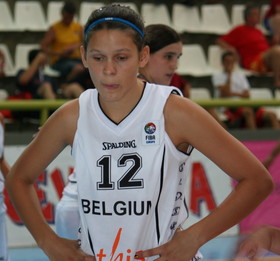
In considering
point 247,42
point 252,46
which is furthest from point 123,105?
point 252,46

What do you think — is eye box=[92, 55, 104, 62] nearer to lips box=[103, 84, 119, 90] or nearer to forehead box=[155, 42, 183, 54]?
lips box=[103, 84, 119, 90]

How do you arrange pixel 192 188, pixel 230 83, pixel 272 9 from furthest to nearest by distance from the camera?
pixel 272 9 → pixel 230 83 → pixel 192 188

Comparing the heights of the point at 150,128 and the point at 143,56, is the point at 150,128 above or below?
below

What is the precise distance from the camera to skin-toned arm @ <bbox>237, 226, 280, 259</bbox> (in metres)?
2.50

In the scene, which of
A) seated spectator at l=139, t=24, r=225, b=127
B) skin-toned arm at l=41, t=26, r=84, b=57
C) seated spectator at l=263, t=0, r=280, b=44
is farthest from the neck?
seated spectator at l=263, t=0, r=280, b=44

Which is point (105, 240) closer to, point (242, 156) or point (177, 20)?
point (242, 156)

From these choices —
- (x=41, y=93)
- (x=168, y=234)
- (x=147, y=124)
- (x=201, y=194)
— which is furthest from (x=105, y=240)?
(x=41, y=93)

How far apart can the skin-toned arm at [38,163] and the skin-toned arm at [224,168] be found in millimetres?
439

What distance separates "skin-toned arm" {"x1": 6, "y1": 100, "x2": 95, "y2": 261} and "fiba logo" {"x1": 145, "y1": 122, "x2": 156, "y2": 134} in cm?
31

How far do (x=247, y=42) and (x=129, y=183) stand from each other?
8926 mm

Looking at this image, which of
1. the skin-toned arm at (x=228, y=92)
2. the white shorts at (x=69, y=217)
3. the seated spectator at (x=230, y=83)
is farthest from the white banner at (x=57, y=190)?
the white shorts at (x=69, y=217)

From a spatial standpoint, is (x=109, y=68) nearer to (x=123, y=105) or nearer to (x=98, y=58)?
(x=98, y=58)

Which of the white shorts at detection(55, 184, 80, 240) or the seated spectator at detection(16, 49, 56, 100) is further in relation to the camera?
the seated spectator at detection(16, 49, 56, 100)

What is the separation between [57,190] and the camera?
745 centimetres
